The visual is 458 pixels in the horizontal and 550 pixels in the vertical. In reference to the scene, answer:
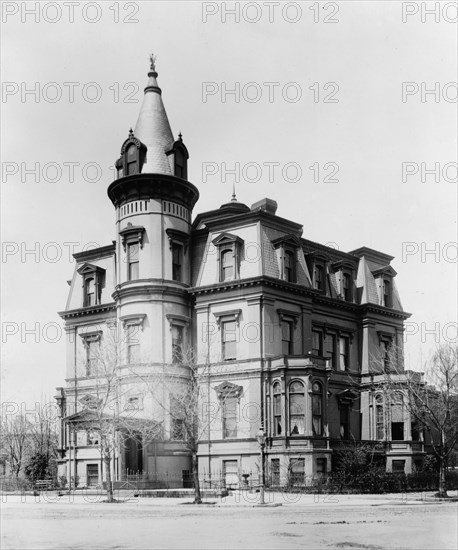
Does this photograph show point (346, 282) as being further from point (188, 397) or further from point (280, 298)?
point (188, 397)

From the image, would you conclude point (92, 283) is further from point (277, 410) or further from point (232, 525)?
point (232, 525)

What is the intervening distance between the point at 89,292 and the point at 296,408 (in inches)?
697

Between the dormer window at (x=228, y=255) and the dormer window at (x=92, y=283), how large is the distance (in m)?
9.79

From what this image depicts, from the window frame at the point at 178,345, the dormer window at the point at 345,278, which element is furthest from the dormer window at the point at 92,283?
the dormer window at the point at 345,278

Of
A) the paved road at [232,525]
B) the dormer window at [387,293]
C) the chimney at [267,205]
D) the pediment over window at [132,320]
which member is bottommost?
the paved road at [232,525]

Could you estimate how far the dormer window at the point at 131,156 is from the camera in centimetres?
4706

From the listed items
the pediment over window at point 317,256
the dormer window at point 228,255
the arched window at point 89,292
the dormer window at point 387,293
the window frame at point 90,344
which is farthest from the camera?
the dormer window at point 387,293

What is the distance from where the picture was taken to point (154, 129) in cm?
4822

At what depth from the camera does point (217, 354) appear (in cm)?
4650

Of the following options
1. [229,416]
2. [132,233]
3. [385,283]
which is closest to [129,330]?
[132,233]

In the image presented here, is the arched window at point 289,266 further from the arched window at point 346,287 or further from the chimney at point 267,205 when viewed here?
the arched window at point 346,287

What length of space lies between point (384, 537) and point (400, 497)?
1725 cm

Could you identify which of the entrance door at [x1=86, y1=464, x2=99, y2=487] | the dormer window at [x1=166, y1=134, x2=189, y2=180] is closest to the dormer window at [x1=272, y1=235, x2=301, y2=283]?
the dormer window at [x1=166, y1=134, x2=189, y2=180]

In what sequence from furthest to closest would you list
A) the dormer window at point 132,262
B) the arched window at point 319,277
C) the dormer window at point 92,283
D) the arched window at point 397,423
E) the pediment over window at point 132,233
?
the dormer window at point 92,283, the arched window at point 319,277, the arched window at point 397,423, the dormer window at point 132,262, the pediment over window at point 132,233
